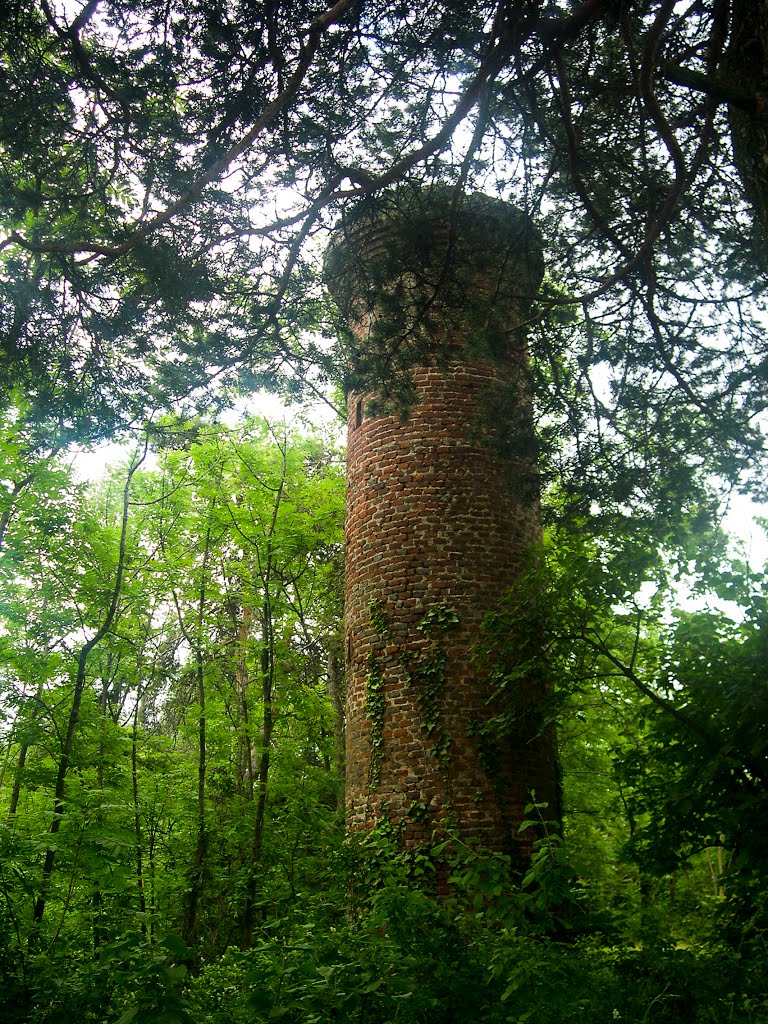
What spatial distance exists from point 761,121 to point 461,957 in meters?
4.47

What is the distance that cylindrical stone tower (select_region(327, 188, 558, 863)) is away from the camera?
23.9 feet

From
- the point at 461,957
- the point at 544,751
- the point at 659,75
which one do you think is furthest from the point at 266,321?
the point at 544,751

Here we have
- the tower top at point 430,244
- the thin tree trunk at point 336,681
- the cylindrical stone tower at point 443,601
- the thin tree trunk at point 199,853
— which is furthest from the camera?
the thin tree trunk at point 336,681

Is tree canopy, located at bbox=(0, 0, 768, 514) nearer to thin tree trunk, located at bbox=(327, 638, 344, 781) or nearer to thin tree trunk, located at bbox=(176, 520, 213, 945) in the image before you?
thin tree trunk, located at bbox=(176, 520, 213, 945)

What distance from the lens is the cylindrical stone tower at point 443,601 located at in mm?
7293

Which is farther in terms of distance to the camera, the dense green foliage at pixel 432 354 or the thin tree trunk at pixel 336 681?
the thin tree trunk at pixel 336 681

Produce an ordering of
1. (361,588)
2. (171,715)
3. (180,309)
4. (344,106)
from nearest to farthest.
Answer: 1. (344,106)
2. (180,309)
3. (361,588)
4. (171,715)

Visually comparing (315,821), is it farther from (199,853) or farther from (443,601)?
(443,601)

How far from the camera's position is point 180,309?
483cm

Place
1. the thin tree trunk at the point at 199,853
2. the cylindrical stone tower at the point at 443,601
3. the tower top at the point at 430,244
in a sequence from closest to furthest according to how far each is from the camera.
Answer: the tower top at the point at 430,244 < the cylindrical stone tower at the point at 443,601 < the thin tree trunk at the point at 199,853

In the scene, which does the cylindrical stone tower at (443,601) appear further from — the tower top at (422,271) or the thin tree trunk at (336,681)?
the thin tree trunk at (336,681)

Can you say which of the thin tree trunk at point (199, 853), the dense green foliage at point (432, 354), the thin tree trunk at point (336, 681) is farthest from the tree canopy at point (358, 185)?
the thin tree trunk at point (336, 681)

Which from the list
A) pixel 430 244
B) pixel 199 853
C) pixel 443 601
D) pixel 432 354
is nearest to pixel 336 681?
pixel 199 853

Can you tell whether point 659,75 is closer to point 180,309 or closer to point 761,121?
point 761,121
